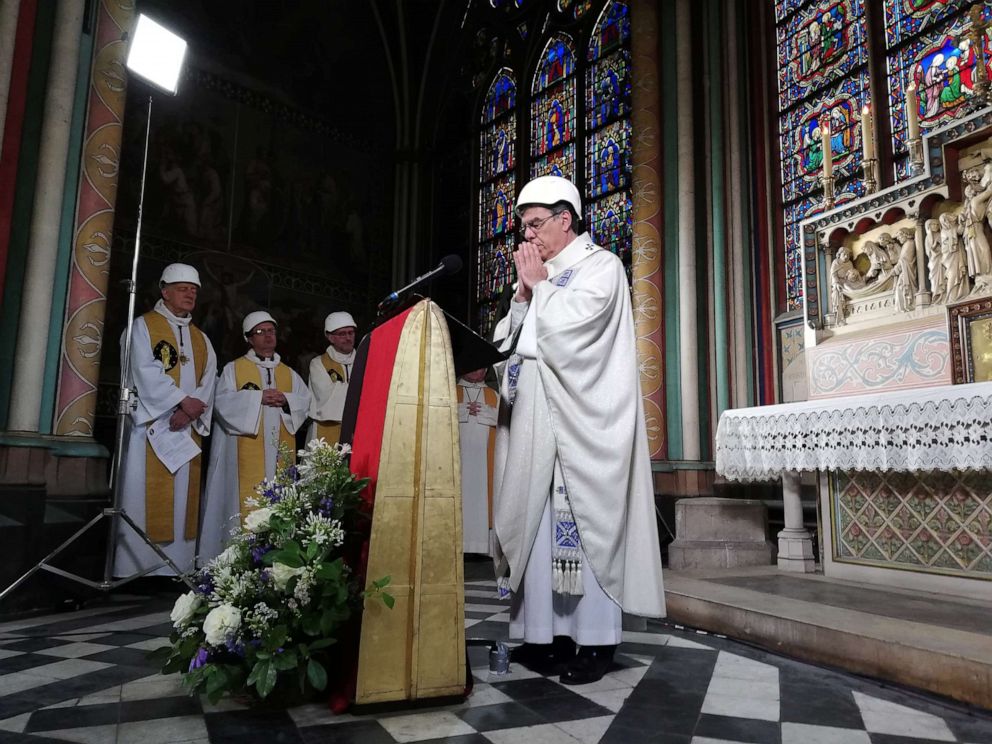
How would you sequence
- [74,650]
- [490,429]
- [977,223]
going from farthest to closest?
1. [490,429]
2. [977,223]
3. [74,650]

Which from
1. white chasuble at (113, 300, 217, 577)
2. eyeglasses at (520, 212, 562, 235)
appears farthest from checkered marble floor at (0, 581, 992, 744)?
white chasuble at (113, 300, 217, 577)

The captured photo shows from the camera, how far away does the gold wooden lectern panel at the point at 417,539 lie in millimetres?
2174

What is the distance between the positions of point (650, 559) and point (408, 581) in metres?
0.99

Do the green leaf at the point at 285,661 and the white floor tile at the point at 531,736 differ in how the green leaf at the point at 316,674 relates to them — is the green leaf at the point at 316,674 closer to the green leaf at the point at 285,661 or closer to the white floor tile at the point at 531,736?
the green leaf at the point at 285,661

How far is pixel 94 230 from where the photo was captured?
5152 mm

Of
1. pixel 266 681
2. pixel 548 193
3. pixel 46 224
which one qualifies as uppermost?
pixel 46 224

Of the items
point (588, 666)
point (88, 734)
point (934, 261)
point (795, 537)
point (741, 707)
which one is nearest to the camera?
point (88, 734)

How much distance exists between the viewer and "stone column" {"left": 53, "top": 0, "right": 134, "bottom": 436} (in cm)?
496

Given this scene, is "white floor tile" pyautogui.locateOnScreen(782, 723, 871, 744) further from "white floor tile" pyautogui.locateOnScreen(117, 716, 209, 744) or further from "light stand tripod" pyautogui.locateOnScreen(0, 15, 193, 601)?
"light stand tripod" pyautogui.locateOnScreen(0, 15, 193, 601)

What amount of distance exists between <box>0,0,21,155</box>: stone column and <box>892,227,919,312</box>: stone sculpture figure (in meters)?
5.71

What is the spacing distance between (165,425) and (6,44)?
107 inches

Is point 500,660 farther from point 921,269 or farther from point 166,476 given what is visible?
point 166,476

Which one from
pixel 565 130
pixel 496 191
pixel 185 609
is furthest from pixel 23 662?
pixel 496 191

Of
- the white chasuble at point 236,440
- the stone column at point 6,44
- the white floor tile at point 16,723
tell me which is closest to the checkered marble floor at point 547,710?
the white floor tile at point 16,723
